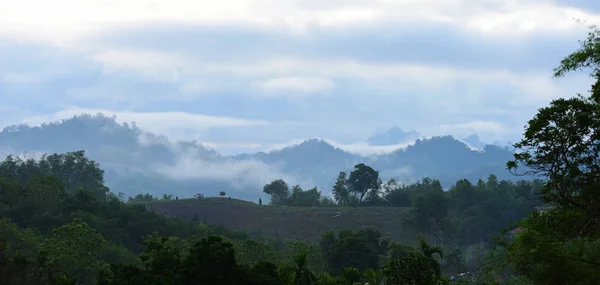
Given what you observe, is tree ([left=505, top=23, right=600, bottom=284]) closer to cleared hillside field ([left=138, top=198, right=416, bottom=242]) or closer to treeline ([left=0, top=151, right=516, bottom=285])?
treeline ([left=0, top=151, right=516, bottom=285])

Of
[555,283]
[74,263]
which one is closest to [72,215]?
[74,263]

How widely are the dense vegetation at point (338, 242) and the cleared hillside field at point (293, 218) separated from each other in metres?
12.2

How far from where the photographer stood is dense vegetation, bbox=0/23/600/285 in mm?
27750

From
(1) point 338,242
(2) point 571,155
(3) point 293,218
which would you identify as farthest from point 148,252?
(3) point 293,218

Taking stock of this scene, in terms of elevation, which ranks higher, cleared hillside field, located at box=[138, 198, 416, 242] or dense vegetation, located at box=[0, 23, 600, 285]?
cleared hillside field, located at box=[138, 198, 416, 242]

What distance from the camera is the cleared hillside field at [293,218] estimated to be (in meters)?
176

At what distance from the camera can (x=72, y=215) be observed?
116 m

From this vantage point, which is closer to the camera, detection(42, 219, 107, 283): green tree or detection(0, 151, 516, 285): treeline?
detection(0, 151, 516, 285): treeline

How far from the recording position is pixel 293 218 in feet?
610

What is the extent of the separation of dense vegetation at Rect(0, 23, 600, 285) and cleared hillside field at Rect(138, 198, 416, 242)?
12223 millimetres

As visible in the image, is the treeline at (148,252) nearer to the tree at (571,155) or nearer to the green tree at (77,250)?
the green tree at (77,250)

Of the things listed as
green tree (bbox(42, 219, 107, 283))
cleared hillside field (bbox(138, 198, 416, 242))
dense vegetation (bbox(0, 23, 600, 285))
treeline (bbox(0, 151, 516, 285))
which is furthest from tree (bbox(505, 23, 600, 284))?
cleared hillside field (bbox(138, 198, 416, 242))

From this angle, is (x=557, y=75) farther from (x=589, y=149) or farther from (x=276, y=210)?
(x=276, y=210)

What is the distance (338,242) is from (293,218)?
3024 inches
